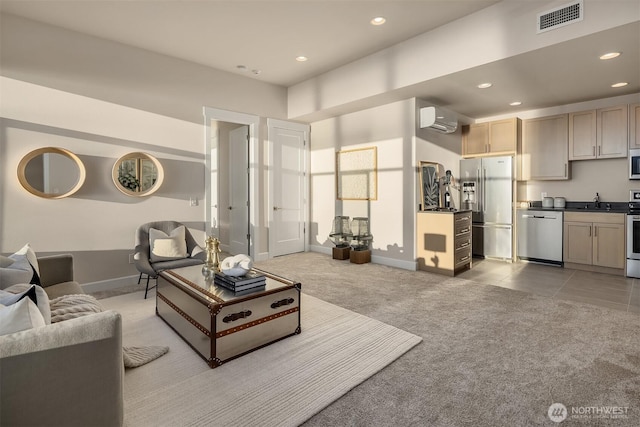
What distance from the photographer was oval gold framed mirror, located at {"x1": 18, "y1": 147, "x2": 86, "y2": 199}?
365 centimetres

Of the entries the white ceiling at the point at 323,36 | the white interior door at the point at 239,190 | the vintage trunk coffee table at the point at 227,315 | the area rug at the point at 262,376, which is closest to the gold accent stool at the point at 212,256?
the vintage trunk coffee table at the point at 227,315

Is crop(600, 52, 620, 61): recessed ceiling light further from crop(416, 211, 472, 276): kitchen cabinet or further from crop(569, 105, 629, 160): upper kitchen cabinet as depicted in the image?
crop(416, 211, 472, 276): kitchen cabinet

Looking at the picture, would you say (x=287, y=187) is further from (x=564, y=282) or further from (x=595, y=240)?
(x=595, y=240)

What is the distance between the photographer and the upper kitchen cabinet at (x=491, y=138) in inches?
223

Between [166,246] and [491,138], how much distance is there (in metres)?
5.58

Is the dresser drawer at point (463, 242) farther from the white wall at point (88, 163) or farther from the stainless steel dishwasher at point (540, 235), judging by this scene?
the white wall at point (88, 163)

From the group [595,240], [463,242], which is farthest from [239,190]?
[595,240]

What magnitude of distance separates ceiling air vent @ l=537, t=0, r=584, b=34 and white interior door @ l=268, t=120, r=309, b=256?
13.5 ft

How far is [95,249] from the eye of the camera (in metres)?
4.11

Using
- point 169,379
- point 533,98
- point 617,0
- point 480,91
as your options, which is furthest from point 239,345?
point 533,98

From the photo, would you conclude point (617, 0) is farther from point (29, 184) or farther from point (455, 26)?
point (29, 184)

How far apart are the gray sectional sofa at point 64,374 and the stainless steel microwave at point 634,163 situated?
6.43 metres

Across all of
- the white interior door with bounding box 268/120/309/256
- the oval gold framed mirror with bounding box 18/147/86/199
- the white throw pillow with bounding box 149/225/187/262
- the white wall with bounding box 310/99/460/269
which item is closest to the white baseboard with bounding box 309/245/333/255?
the white wall with bounding box 310/99/460/269

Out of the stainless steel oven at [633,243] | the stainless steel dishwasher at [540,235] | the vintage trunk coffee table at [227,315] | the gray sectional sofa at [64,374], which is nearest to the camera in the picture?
the gray sectional sofa at [64,374]
